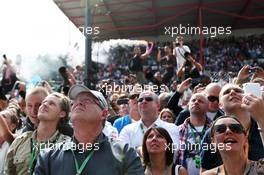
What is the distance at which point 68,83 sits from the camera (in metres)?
7.70

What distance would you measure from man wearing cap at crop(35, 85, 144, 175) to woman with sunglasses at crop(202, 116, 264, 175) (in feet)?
2.39

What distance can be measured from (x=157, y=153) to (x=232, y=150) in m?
0.79

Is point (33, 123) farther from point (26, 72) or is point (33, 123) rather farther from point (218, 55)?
point (218, 55)

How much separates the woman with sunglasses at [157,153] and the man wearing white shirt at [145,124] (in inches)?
20.5

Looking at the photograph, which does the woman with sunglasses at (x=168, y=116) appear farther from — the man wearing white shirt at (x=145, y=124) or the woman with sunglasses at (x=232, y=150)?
the woman with sunglasses at (x=232, y=150)

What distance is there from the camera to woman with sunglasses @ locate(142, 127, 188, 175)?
11.2 feet

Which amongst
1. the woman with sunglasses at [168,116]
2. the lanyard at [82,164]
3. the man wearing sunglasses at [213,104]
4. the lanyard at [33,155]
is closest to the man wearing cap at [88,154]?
the lanyard at [82,164]

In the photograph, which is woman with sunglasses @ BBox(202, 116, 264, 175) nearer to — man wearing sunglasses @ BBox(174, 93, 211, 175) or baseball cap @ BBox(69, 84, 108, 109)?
man wearing sunglasses @ BBox(174, 93, 211, 175)

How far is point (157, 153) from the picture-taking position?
3.45 metres

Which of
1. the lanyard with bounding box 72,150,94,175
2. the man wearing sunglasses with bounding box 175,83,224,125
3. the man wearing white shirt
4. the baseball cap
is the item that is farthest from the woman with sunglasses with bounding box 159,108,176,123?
the lanyard with bounding box 72,150,94,175

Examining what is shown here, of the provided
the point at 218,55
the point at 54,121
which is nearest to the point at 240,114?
the point at 54,121

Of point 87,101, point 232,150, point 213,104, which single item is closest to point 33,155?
point 87,101

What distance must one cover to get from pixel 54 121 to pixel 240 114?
1.64m

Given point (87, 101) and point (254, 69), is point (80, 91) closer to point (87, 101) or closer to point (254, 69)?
point (87, 101)
